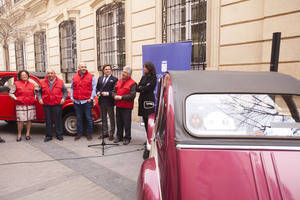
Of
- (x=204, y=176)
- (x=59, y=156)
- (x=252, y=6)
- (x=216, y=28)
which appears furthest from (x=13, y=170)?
(x=252, y=6)

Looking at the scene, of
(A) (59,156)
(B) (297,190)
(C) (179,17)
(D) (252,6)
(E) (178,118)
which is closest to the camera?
(B) (297,190)

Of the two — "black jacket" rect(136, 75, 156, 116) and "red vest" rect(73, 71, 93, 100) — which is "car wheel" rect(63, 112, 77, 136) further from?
"black jacket" rect(136, 75, 156, 116)

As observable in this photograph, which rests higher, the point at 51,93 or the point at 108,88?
the point at 108,88

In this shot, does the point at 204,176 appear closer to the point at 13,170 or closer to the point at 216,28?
the point at 13,170

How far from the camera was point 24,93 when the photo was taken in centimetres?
575

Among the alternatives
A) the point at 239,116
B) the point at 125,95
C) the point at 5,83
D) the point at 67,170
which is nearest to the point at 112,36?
the point at 5,83

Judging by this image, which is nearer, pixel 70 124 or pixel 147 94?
pixel 147 94

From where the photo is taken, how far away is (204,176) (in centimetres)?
144

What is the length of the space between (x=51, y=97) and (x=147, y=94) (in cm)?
233

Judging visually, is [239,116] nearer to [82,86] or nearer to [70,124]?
[82,86]

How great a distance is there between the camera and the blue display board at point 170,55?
5.58 metres

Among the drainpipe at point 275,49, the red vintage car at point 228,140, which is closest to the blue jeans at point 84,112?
the red vintage car at point 228,140

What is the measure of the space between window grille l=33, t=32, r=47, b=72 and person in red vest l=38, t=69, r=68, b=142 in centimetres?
991

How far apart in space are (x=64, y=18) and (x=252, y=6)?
359 inches
